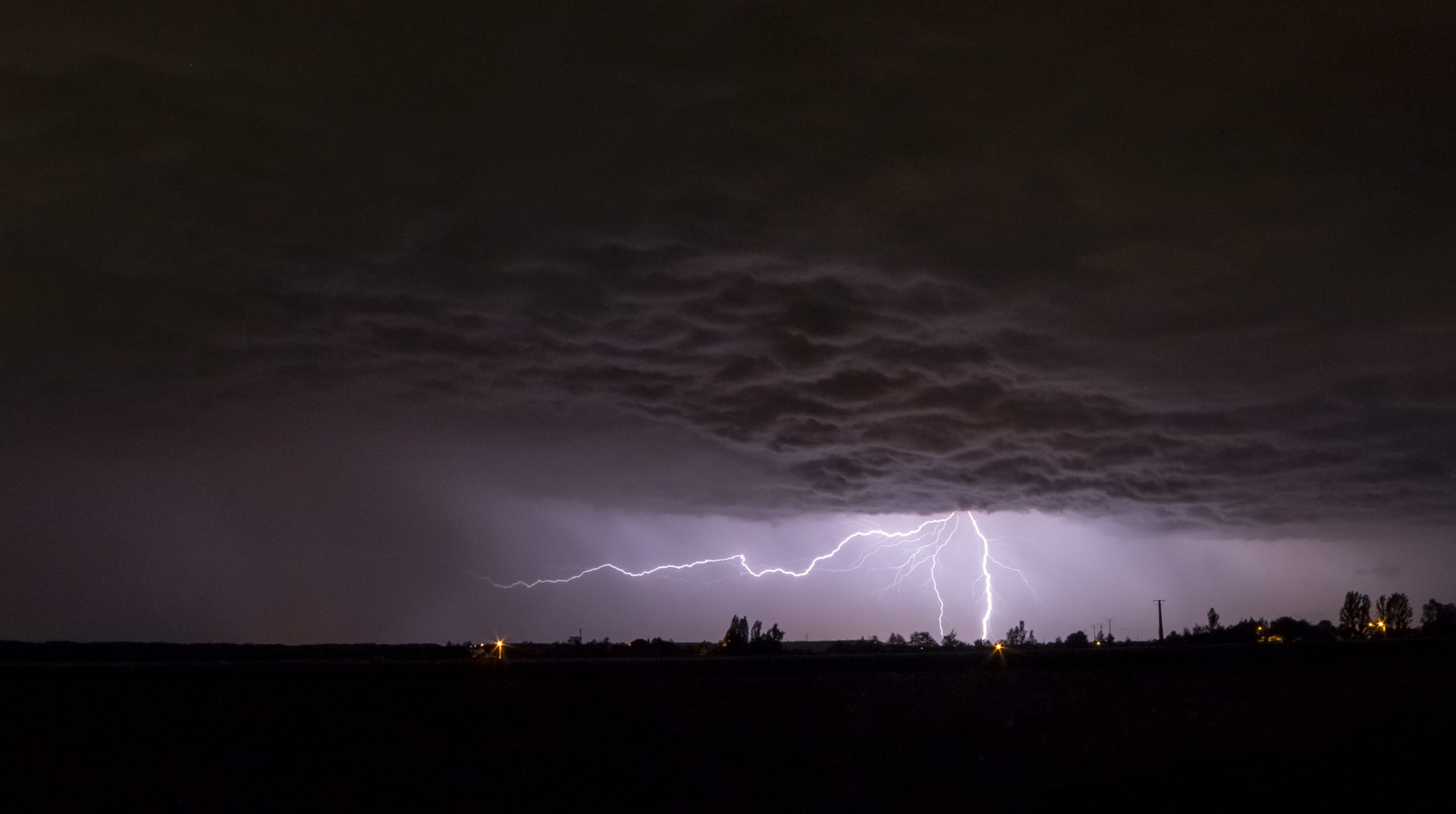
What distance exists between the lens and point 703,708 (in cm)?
3322

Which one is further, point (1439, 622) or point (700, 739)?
point (1439, 622)

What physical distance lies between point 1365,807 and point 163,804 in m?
24.5

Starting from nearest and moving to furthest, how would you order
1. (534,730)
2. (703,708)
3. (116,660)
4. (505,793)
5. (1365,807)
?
(1365,807)
(505,793)
(534,730)
(703,708)
(116,660)

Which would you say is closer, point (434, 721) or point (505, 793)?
point (505, 793)

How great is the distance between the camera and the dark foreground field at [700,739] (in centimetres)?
2250

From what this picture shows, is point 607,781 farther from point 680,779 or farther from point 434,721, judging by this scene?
point 434,721

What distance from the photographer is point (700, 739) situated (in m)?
28.8

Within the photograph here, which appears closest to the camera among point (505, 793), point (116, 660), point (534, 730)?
point (505, 793)

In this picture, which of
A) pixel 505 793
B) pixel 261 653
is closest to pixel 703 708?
pixel 505 793

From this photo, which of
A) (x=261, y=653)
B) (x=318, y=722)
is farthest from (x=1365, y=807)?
(x=261, y=653)

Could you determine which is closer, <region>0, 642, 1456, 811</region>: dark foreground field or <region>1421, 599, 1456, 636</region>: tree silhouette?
<region>0, 642, 1456, 811</region>: dark foreground field

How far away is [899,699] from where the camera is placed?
3538cm

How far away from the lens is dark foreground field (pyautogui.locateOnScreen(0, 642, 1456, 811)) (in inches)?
886

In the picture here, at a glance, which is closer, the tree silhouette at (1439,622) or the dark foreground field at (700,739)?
the dark foreground field at (700,739)
